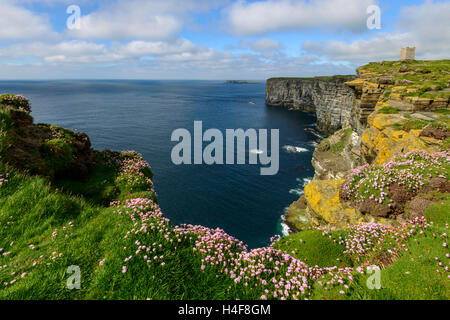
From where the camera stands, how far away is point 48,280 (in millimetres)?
5027

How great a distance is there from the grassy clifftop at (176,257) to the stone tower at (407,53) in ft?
203

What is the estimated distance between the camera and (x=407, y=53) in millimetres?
52438

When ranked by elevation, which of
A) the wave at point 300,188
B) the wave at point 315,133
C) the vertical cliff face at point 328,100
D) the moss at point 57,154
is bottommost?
the wave at point 300,188

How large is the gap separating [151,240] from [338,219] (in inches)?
413

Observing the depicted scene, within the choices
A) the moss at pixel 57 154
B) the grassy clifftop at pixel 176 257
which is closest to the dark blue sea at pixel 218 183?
the moss at pixel 57 154

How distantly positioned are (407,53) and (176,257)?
70516 millimetres

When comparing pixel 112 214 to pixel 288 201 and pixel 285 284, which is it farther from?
pixel 288 201

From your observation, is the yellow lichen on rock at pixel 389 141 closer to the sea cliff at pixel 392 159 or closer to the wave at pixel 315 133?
the sea cliff at pixel 392 159

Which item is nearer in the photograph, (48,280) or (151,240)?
(48,280)

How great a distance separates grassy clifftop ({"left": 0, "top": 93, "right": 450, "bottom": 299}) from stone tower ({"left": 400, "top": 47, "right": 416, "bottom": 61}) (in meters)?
61.8

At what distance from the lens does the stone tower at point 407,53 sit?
170 feet

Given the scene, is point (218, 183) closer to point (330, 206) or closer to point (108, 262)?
point (330, 206)

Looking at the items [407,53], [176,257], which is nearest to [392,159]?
[176,257]
